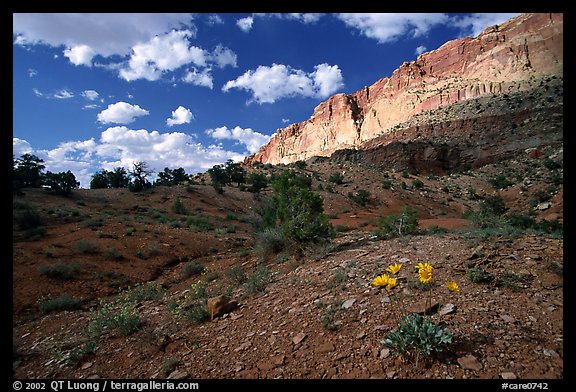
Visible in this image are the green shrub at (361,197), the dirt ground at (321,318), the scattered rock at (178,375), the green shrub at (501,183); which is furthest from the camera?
the green shrub at (501,183)

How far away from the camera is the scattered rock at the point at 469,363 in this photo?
2.32 metres

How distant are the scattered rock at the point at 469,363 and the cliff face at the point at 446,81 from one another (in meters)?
53.0

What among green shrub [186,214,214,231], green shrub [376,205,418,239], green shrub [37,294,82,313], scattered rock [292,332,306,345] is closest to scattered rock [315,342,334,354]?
scattered rock [292,332,306,345]

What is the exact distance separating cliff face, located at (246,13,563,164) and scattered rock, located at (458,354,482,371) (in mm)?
52999

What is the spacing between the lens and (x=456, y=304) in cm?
339

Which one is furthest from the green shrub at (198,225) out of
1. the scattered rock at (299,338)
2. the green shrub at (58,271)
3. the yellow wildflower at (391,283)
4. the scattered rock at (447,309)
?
the yellow wildflower at (391,283)

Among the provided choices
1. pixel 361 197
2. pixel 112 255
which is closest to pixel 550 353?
pixel 112 255

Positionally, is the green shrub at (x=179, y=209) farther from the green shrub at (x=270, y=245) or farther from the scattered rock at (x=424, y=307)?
the scattered rock at (x=424, y=307)

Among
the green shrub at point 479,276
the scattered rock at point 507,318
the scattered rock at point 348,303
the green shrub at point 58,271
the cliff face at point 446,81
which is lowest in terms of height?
the scattered rock at point 507,318

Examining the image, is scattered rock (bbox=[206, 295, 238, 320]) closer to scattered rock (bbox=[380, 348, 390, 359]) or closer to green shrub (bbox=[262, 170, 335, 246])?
scattered rock (bbox=[380, 348, 390, 359])

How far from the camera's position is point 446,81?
69875mm

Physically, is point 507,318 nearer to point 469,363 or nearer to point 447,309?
point 447,309

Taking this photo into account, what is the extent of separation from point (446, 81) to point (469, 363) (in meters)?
83.5

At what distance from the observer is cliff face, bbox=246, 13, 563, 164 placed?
55156 mm
